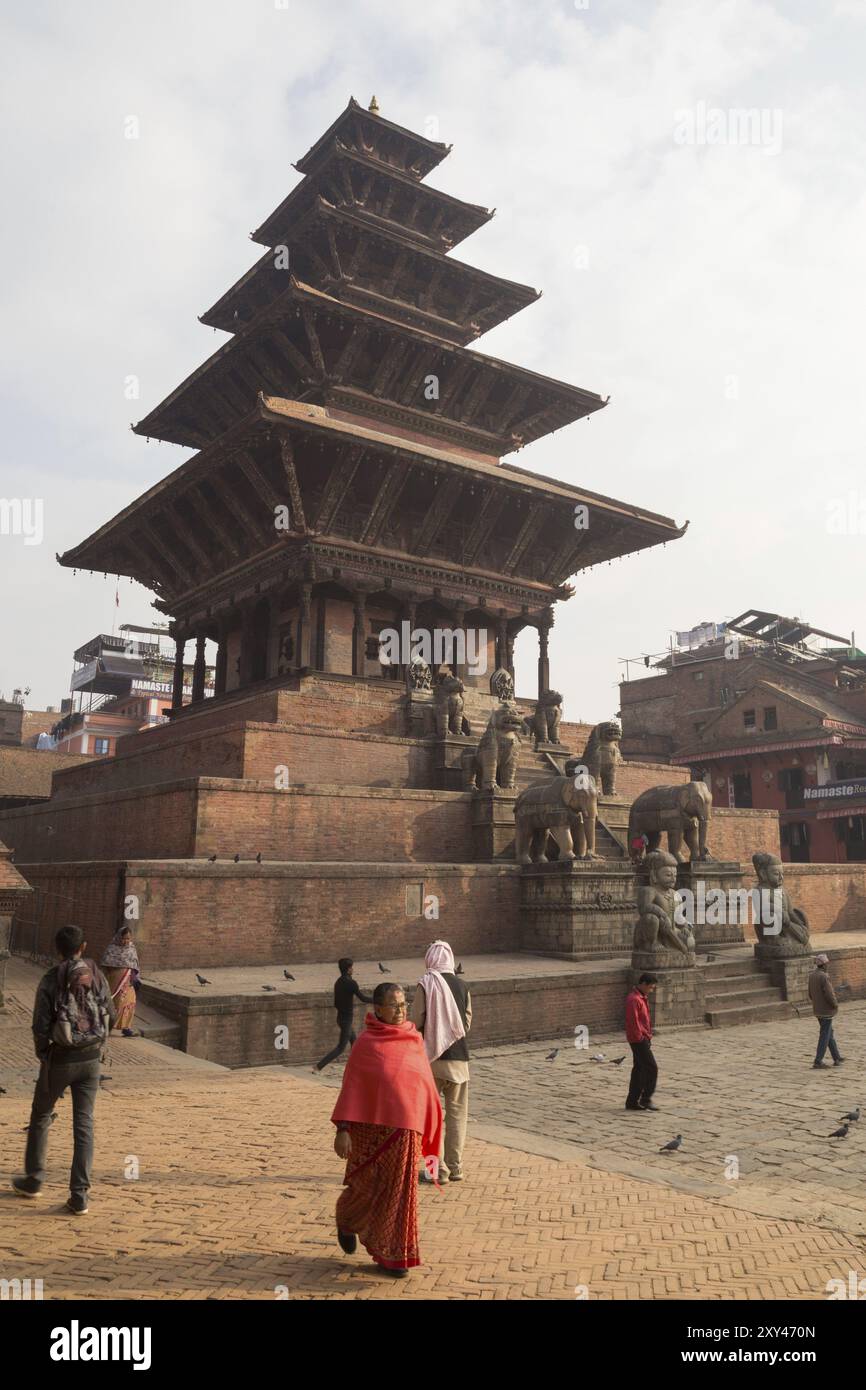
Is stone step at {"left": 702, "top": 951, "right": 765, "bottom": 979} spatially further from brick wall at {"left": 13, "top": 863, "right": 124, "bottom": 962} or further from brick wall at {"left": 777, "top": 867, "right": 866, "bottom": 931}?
brick wall at {"left": 13, "top": 863, "right": 124, "bottom": 962}

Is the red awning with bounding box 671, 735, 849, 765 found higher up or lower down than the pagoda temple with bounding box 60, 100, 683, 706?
lower down

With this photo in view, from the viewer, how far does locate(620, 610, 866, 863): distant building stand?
39.6 m

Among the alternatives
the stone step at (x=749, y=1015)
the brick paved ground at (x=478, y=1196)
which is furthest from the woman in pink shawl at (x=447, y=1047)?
the stone step at (x=749, y=1015)

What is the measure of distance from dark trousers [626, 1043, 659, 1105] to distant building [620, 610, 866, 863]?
3163 cm

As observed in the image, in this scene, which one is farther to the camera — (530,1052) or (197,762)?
(197,762)

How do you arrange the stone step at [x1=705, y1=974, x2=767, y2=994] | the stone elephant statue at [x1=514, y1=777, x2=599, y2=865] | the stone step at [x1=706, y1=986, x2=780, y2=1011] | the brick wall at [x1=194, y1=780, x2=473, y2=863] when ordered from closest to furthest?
1. the stone step at [x1=706, y1=986, x2=780, y2=1011]
2. the stone step at [x1=705, y1=974, x2=767, y2=994]
3. the brick wall at [x1=194, y1=780, x2=473, y2=863]
4. the stone elephant statue at [x1=514, y1=777, x2=599, y2=865]

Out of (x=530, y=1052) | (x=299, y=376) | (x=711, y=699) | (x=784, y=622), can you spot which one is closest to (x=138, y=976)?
(x=530, y=1052)

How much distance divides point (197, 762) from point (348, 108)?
23406 mm

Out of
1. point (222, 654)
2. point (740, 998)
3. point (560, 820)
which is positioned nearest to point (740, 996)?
point (740, 998)

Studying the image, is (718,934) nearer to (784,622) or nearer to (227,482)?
(227,482)

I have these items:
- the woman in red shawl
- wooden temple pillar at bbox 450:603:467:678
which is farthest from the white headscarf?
wooden temple pillar at bbox 450:603:467:678

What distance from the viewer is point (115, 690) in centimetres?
6925
